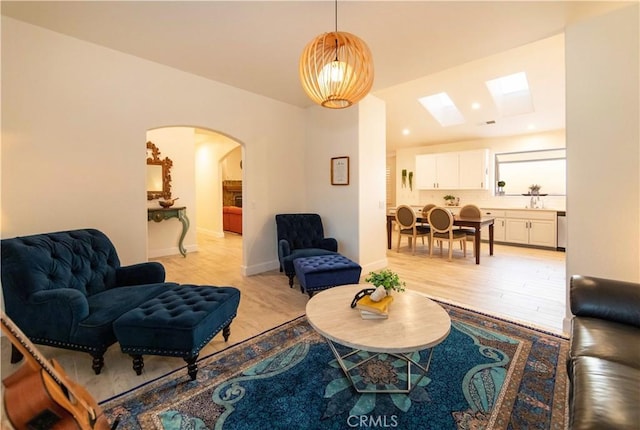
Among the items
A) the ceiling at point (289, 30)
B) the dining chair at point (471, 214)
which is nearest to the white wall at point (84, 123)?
the ceiling at point (289, 30)

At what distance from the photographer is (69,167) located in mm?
2791

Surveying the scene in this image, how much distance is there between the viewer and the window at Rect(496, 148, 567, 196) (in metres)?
6.43

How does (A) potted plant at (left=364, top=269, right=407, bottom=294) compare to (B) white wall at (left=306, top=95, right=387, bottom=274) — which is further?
(B) white wall at (left=306, top=95, right=387, bottom=274)

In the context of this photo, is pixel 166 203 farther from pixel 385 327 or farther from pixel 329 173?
pixel 385 327

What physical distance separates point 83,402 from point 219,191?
7.60 m

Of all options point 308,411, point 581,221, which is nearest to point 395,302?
point 308,411

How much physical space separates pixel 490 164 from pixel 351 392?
7064 millimetres

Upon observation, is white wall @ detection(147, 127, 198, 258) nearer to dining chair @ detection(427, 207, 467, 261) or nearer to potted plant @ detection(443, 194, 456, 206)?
dining chair @ detection(427, 207, 467, 261)

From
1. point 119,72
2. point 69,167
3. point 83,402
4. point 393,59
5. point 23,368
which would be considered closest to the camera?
point 23,368

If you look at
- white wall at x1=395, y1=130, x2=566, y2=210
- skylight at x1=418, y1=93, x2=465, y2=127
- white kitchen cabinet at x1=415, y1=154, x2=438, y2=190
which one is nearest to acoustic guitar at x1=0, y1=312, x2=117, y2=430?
skylight at x1=418, y1=93, x2=465, y2=127

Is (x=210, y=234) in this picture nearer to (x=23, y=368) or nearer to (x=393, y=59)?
(x=393, y=59)

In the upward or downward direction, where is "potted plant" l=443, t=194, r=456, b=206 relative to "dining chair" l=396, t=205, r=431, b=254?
upward

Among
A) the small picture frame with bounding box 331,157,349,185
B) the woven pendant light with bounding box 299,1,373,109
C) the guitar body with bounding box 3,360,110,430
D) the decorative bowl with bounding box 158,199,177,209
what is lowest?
the guitar body with bounding box 3,360,110,430

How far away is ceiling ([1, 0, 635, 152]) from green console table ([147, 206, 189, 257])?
9.08ft
